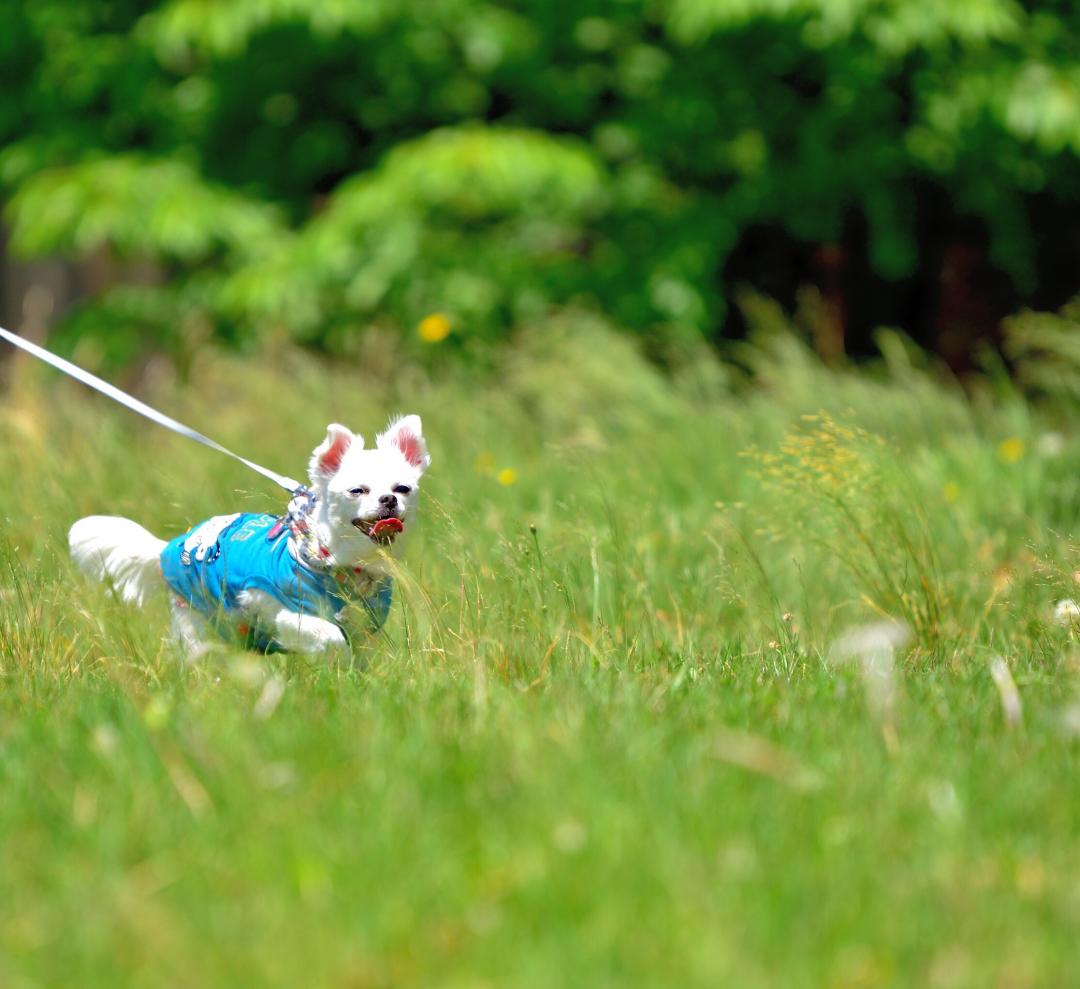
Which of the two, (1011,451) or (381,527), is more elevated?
(381,527)

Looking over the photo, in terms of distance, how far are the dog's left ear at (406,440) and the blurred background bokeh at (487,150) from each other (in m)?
4.58

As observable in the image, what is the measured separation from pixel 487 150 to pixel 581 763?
248 inches

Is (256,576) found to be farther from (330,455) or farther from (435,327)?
(435,327)

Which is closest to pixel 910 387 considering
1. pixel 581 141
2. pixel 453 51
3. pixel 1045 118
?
pixel 1045 118

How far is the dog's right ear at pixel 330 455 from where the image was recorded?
3.79 m

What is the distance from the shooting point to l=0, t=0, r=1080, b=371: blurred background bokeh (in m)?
9.05

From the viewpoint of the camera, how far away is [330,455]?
3814 millimetres

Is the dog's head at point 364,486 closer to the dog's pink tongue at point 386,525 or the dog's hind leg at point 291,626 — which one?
the dog's pink tongue at point 386,525

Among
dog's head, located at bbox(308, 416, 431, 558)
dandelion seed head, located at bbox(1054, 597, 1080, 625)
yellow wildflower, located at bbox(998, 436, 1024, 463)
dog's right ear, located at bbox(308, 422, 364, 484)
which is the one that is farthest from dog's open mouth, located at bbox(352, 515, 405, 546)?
yellow wildflower, located at bbox(998, 436, 1024, 463)


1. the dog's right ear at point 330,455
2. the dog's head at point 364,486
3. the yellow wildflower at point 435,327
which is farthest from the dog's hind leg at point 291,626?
the yellow wildflower at point 435,327

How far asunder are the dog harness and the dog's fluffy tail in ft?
0.40

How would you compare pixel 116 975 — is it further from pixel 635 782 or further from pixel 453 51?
pixel 453 51

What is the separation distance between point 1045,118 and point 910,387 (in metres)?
2.12

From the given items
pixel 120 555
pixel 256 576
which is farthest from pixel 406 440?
pixel 120 555
